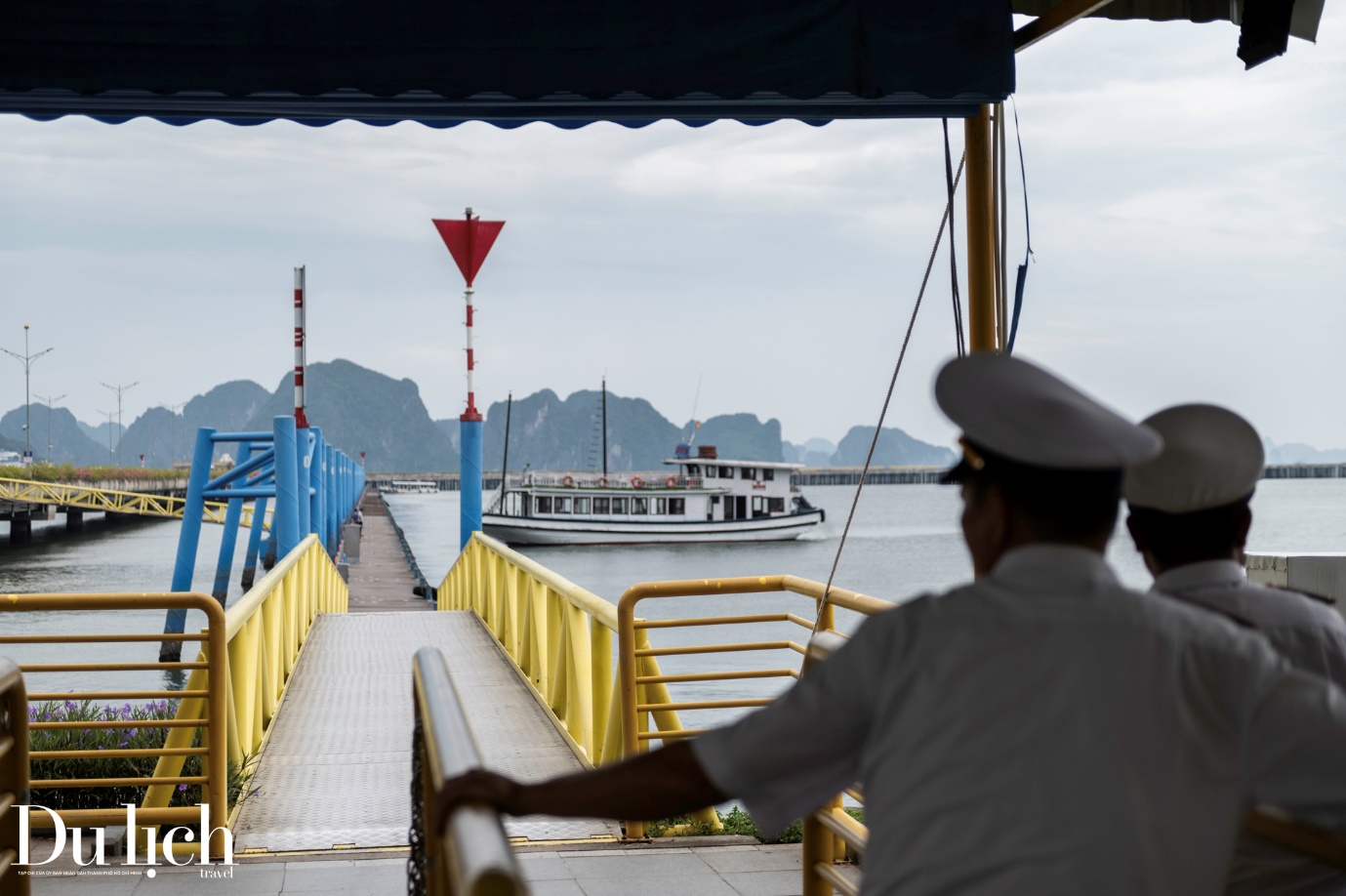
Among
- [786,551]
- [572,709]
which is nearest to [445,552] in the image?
[786,551]

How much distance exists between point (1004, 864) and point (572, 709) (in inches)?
231

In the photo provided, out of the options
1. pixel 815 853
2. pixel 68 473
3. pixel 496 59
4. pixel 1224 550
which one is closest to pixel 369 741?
pixel 496 59

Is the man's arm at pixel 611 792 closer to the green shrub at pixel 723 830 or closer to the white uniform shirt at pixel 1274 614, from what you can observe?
the white uniform shirt at pixel 1274 614

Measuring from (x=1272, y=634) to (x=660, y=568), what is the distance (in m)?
53.5

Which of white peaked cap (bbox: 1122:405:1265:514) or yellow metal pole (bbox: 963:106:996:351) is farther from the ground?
yellow metal pole (bbox: 963:106:996:351)

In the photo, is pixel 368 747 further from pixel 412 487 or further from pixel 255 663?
pixel 412 487

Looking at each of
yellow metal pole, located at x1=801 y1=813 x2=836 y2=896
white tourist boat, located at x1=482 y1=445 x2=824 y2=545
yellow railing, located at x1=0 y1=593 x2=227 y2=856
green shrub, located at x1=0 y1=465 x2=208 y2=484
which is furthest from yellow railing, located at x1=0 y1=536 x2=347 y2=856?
green shrub, located at x1=0 y1=465 x2=208 y2=484

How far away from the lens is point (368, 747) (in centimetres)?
729

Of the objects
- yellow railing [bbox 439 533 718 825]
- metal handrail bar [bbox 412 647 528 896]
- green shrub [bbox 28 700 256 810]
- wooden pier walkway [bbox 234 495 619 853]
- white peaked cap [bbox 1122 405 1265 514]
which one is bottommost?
wooden pier walkway [bbox 234 495 619 853]

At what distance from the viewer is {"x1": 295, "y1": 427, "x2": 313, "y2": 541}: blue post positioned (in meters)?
17.4

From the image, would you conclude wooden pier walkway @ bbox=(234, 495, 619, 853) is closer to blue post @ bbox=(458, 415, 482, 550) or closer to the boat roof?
blue post @ bbox=(458, 415, 482, 550)

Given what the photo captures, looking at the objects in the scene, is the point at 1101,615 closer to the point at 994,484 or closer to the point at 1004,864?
the point at 994,484

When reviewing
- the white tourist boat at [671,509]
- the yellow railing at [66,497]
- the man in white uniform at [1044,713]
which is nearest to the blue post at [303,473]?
the man in white uniform at [1044,713]

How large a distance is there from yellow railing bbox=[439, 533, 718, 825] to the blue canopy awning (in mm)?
2549
